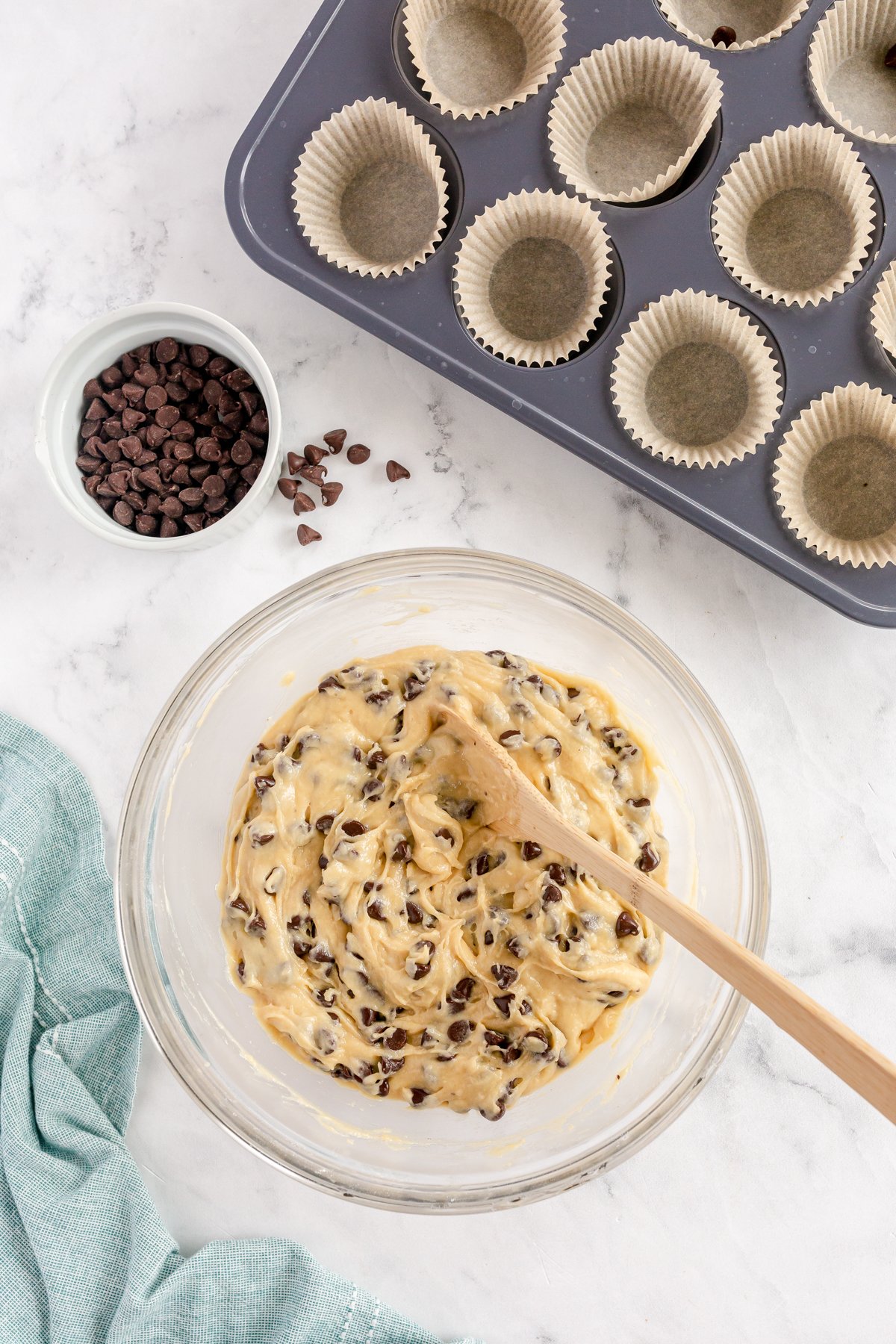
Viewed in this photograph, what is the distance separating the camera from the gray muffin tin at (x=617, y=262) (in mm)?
2371

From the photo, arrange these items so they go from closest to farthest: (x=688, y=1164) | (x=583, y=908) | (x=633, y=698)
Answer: (x=583, y=908) < (x=633, y=698) < (x=688, y=1164)

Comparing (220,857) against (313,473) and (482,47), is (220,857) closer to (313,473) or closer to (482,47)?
(313,473)

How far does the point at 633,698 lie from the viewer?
2369 mm

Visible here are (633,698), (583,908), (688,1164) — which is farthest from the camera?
(688,1164)

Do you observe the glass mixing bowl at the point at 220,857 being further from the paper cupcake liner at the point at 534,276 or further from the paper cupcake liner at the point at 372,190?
the paper cupcake liner at the point at 372,190

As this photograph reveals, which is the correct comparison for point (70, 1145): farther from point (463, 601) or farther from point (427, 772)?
point (463, 601)

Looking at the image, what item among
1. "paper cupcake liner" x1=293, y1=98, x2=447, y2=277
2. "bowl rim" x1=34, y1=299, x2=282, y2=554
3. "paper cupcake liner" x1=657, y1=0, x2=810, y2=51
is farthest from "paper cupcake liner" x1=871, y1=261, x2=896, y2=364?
"bowl rim" x1=34, y1=299, x2=282, y2=554

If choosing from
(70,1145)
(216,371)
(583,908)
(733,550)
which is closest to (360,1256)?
(70,1145)

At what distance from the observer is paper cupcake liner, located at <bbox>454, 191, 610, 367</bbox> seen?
2393 millimetres

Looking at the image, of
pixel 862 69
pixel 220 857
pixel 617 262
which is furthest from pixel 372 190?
pixel 220 857

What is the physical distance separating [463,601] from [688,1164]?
143cm

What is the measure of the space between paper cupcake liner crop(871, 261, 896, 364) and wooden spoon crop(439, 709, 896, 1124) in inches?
49.4

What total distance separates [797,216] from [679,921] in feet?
5.53

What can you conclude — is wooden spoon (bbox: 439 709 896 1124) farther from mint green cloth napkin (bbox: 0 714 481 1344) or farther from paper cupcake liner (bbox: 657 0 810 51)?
paper cupcake liner (bbox: 657 0 810 51)
